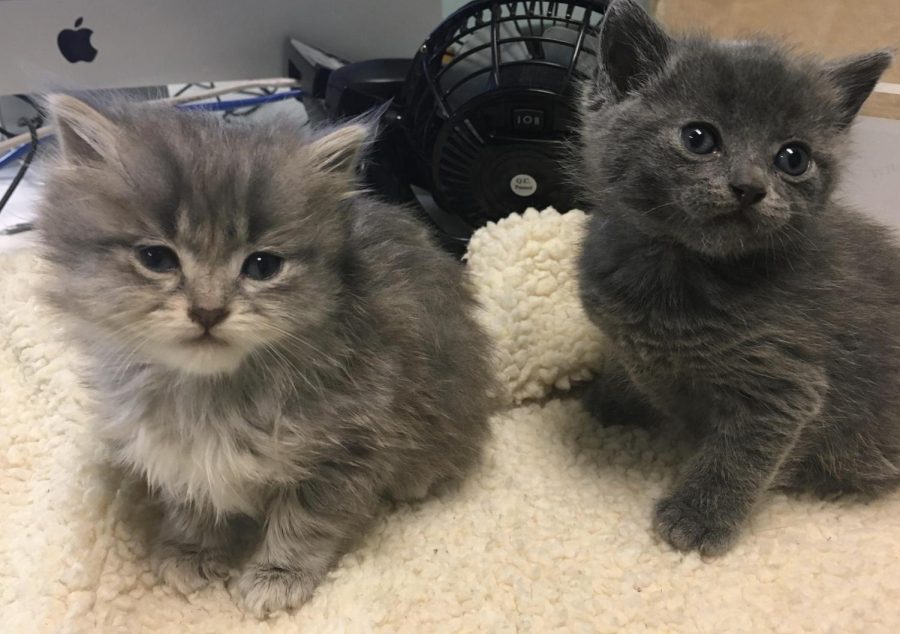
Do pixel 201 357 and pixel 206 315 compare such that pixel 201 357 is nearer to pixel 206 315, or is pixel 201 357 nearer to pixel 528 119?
pixel 206 315

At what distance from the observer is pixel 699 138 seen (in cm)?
90

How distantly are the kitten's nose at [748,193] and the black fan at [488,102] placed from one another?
514 mm

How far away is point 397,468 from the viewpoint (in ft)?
3.32

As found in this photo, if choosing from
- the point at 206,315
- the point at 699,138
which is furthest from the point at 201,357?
the point at 699,138

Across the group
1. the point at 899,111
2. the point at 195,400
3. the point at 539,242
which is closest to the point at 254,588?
the point at 195,400

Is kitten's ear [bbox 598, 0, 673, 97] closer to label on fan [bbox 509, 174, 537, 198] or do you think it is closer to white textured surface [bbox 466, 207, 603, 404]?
white textured surface [bbox 466, 207, 603, 404]

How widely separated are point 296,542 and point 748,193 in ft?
2.26

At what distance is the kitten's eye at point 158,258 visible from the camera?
770 mm

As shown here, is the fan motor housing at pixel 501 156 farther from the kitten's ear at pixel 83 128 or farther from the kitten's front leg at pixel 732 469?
the kitten's ear at pixel 83 128

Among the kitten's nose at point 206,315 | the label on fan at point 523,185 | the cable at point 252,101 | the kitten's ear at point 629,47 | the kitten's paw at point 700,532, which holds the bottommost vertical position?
the kitten's paw at point 700,532

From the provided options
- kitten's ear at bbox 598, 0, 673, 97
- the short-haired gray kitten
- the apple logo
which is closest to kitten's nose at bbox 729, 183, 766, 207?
the short-haired gray kitten

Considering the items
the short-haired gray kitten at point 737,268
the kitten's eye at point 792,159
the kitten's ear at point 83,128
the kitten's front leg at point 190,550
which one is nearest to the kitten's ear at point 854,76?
the short-haired gray kitten at point 737,268

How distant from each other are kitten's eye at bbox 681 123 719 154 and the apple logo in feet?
3.94

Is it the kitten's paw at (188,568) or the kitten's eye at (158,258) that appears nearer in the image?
the kitten's eye at (158,258)
